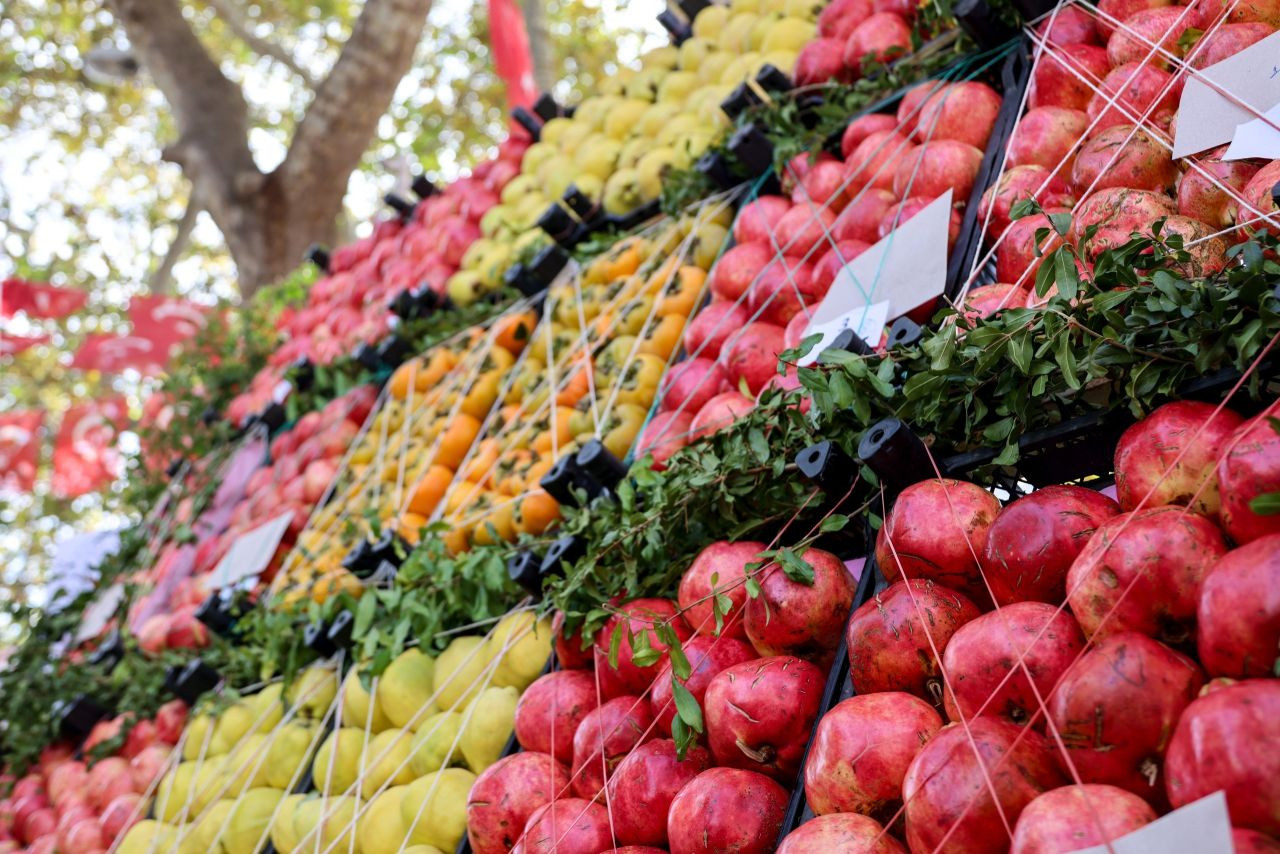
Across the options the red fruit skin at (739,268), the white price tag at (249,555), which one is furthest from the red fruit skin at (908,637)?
the white price tag at (249,555)

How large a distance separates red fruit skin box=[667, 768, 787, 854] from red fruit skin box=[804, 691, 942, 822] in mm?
92

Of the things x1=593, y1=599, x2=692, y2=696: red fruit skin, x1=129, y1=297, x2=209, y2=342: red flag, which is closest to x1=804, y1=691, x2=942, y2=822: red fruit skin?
x1=593, y1=599, x2=692, y2=696: red fruit skin

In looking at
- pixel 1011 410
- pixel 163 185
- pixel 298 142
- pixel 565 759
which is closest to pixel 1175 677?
pixel 1011 410

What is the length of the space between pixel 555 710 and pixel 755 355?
881 mm

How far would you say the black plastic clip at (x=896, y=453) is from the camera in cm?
150

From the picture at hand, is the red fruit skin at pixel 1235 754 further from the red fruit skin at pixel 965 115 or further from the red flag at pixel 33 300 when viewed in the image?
the red flag at pixel 33 300

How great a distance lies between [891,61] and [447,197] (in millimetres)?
2634

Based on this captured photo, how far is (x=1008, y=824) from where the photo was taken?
1.09 m

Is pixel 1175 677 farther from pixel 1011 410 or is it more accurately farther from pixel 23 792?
pixel 23 792

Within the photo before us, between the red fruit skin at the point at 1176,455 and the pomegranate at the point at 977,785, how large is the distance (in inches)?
12.4

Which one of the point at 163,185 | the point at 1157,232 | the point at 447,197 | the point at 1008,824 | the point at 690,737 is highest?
the point at 163,185

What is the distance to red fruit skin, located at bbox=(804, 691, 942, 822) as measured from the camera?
127 cm

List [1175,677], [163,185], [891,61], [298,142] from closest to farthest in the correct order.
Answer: [1175,677] → [891,61] → [298,142] → [163,185]

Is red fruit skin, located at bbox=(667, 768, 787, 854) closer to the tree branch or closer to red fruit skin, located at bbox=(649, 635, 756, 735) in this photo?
red fruit skin, located at bbox=(649, 635, 756, 735)
